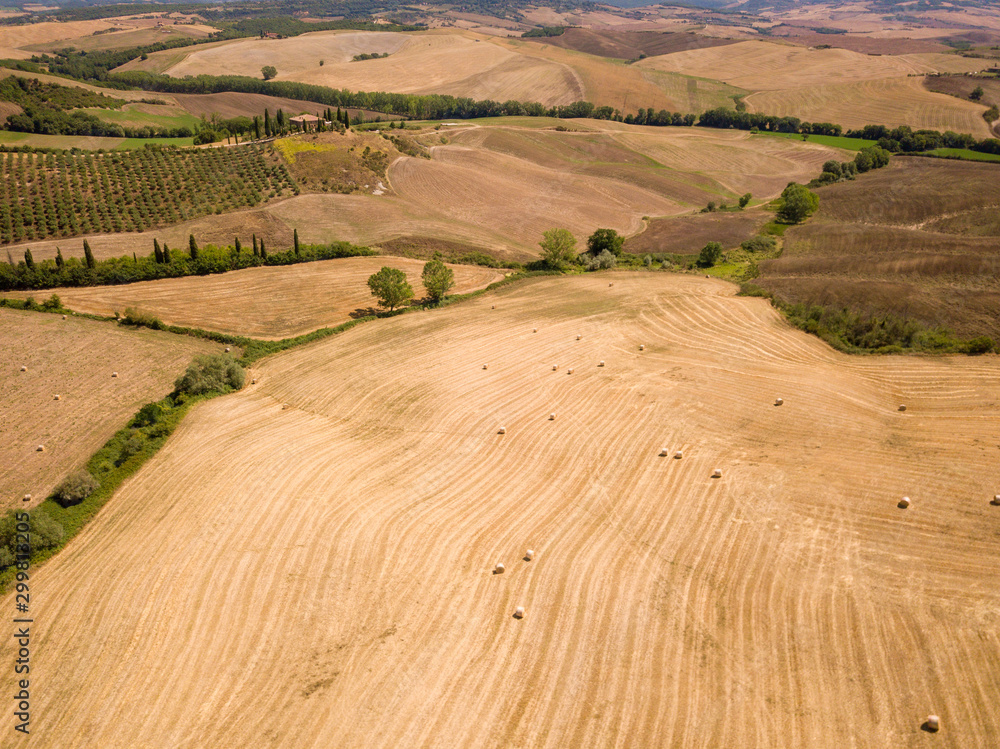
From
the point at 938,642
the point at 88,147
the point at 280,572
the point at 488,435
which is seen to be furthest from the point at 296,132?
the point at 938,642

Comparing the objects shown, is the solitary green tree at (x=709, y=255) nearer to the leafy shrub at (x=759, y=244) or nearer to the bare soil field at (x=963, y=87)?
the leafy shrub at (x=759, y=244)

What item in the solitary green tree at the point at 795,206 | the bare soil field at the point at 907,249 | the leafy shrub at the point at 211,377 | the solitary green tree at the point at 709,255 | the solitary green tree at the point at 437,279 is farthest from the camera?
the solitary green tree at the point at 795,206

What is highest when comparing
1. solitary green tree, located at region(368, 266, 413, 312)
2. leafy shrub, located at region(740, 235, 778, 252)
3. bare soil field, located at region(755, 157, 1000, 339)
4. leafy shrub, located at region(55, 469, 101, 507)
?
bare soil field, located at region(755, 157, 1000, 339)

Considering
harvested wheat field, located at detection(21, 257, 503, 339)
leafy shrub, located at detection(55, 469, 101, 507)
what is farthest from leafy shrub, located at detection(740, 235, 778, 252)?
leafy shrub, located at detection(55, 469, 101, 507)

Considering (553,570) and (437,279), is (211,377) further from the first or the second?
(553,570)

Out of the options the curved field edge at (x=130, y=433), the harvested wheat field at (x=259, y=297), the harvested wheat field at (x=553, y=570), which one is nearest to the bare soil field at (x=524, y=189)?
the harvested wheat field at (x=259, y=297)

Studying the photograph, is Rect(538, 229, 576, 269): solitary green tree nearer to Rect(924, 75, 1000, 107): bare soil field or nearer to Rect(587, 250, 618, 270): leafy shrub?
Rect(587, 250, 618, 270): leafy shrub

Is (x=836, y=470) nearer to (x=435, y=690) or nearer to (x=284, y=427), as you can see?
(x=435, y=690)
